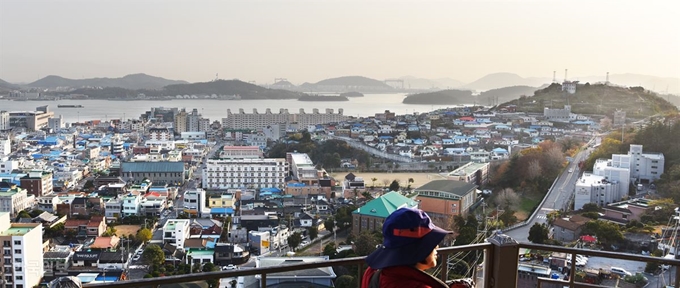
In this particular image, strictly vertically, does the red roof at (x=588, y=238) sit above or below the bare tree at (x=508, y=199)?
above

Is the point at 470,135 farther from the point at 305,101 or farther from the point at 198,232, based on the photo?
the point at 305,101

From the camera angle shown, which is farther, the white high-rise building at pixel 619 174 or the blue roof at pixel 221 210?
the blue roof at pixel 221 210

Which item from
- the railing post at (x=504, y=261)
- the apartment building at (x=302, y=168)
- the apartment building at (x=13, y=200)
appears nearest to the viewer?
the railing post at (x=504, y=261)

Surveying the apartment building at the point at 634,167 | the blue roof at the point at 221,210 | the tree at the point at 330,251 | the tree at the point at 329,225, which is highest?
the apartment building at the point at 634,167

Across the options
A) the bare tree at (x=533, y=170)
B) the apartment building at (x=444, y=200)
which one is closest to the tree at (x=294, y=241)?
the apartment building at (x=444, y=200)

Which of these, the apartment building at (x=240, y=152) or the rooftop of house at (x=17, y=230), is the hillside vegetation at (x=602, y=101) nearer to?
the apartment building at (x=240, y=152)

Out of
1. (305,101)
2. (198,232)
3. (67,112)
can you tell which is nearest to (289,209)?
(198,232)

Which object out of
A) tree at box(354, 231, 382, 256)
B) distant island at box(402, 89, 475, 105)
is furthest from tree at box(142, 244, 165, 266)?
distant island at box(402, 89, 475, 105)
